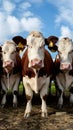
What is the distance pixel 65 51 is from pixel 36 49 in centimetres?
141

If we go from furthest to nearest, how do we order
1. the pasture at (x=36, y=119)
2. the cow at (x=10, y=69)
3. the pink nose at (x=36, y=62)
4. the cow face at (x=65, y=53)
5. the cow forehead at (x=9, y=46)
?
the cow forehead at (x=9, y=46)
the cow at (x=10, y=69)
the cow face at (x=65, y=53)
the pink nose at (x=36, y=62)
the pasture at (x=36, y=119)

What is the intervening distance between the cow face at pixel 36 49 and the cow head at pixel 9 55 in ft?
2.83

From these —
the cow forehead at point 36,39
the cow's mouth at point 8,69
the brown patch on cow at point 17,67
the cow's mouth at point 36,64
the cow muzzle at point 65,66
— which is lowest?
the cow's mouth at point 36,64

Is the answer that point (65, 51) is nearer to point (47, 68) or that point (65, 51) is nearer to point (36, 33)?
point (47, 68)

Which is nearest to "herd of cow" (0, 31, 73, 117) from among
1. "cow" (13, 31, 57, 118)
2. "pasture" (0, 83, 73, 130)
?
"cow" (13, 31, 57, 118)

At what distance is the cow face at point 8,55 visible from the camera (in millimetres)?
11904

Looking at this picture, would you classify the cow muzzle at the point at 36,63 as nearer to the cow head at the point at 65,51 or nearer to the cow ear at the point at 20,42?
the cow head at the point at 65,51

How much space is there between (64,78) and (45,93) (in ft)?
4.69

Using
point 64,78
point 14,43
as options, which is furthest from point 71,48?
Result: point 14,43

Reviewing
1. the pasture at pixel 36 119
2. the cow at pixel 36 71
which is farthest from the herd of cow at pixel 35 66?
the pasture at pixel 36 119

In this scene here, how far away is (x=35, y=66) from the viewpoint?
10.9 metres

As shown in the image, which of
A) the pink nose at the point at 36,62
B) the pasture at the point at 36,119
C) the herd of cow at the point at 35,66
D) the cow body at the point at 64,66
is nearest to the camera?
the pasture at the point at 36,119

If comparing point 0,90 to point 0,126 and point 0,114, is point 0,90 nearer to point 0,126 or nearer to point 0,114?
point 0,114

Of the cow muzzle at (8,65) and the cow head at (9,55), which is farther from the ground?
the cow head at (9,55)
